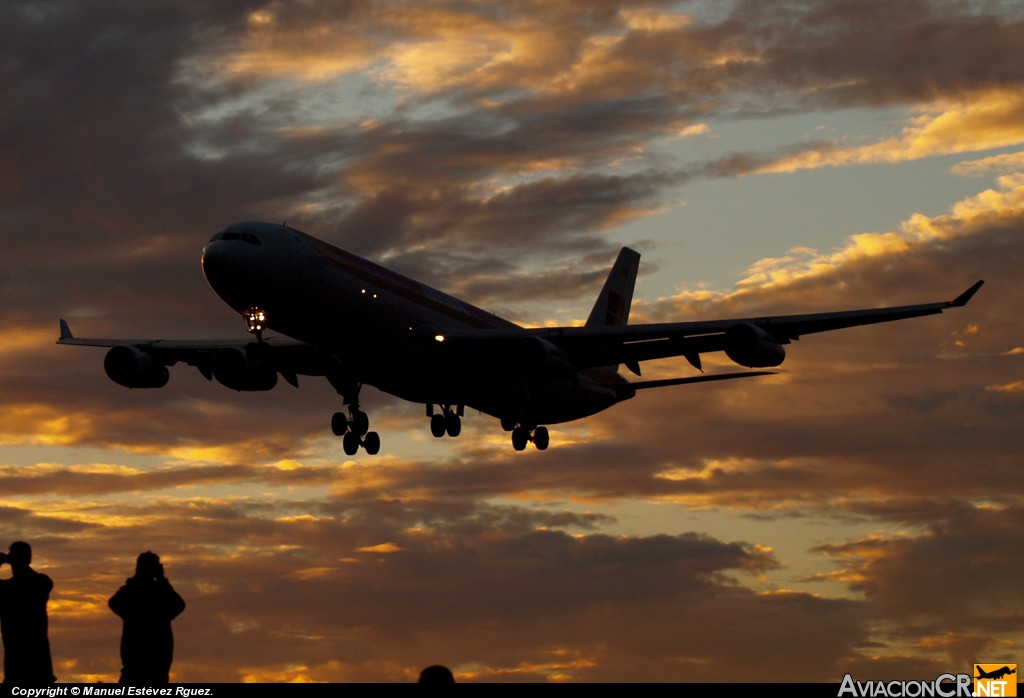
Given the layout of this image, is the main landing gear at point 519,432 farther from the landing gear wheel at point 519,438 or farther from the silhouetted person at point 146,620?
the silhouetted person at point 146,620

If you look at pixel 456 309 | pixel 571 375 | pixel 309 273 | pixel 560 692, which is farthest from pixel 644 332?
pixel 560 692

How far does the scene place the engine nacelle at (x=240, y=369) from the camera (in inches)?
2443

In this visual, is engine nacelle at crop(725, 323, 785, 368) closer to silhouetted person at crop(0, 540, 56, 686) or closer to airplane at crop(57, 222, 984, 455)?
airplane at crop(57, 222, 984, 455)

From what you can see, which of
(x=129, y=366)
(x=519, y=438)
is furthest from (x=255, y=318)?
(x=519, y=438)

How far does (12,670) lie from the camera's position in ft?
67.4

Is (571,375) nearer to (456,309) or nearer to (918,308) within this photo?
(456,309)

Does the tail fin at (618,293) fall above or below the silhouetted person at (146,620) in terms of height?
above

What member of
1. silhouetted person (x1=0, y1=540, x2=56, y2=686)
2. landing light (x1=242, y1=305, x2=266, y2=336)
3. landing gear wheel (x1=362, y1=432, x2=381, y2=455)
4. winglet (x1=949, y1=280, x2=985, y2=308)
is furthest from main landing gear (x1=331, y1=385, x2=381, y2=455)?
silhouetted person (x1=0, y1=540, x2=56, y2=686)

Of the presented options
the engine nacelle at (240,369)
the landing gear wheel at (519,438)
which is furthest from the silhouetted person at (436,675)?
the landing gear wheel at (519,438)

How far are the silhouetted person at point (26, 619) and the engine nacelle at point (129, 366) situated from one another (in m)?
45.8

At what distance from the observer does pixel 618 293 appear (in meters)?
85.0

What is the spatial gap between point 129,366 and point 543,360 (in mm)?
20751

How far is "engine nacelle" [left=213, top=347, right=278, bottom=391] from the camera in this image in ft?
204

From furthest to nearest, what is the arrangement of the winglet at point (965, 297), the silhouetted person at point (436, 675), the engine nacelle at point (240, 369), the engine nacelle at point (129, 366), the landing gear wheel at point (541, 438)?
the landing gear wheel at point (541, 438) < the engine nacelle at point (129, 366) < the engine nacelle at point (240, 369) < the winglet at point (965, 297) < the silhouetted person at point (436, 675)
